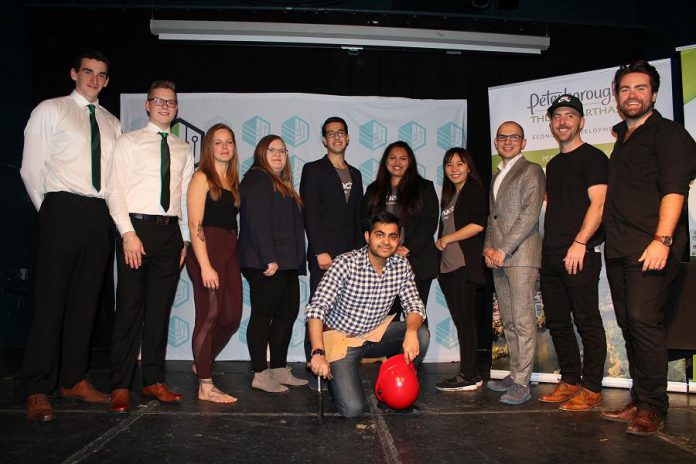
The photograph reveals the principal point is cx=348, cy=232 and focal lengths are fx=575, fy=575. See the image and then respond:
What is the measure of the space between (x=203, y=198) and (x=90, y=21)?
285 cm

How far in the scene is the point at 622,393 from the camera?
3.75 meters

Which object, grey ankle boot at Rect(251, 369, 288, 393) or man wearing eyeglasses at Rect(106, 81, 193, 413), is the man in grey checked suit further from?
man wearing eyeglasses at Rect(106, 81, 193, 413)

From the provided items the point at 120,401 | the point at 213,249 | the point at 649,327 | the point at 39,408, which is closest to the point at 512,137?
the point at 649,327

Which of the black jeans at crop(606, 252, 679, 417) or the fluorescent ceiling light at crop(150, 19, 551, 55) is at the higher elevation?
the fluorescent ceiling light at crop(150, 19, 551, 55)

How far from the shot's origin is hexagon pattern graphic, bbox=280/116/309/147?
5.02 m

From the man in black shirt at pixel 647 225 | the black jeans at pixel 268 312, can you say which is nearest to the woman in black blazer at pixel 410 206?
the black jeans at pixel 268 312

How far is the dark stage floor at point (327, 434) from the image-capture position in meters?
2.46

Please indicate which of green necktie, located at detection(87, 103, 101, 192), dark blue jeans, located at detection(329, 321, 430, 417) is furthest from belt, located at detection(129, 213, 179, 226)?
dark blue jeans, located at detection(329, 321, 430, 417)

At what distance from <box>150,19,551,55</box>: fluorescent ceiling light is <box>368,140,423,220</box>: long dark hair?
4.53 feet

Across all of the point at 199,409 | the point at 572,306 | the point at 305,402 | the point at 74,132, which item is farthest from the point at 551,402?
the point at 74,132

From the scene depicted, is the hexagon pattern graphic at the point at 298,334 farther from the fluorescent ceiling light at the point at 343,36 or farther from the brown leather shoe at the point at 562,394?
the fluorescent ceiling light at the point at 343,36

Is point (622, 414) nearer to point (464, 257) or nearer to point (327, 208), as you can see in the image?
point (464, 257)

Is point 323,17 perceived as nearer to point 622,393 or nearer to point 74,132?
point 74,132

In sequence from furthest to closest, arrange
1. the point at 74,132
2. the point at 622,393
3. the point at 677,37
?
the point at 677,37, the point at 622,393, the point at 74,132
